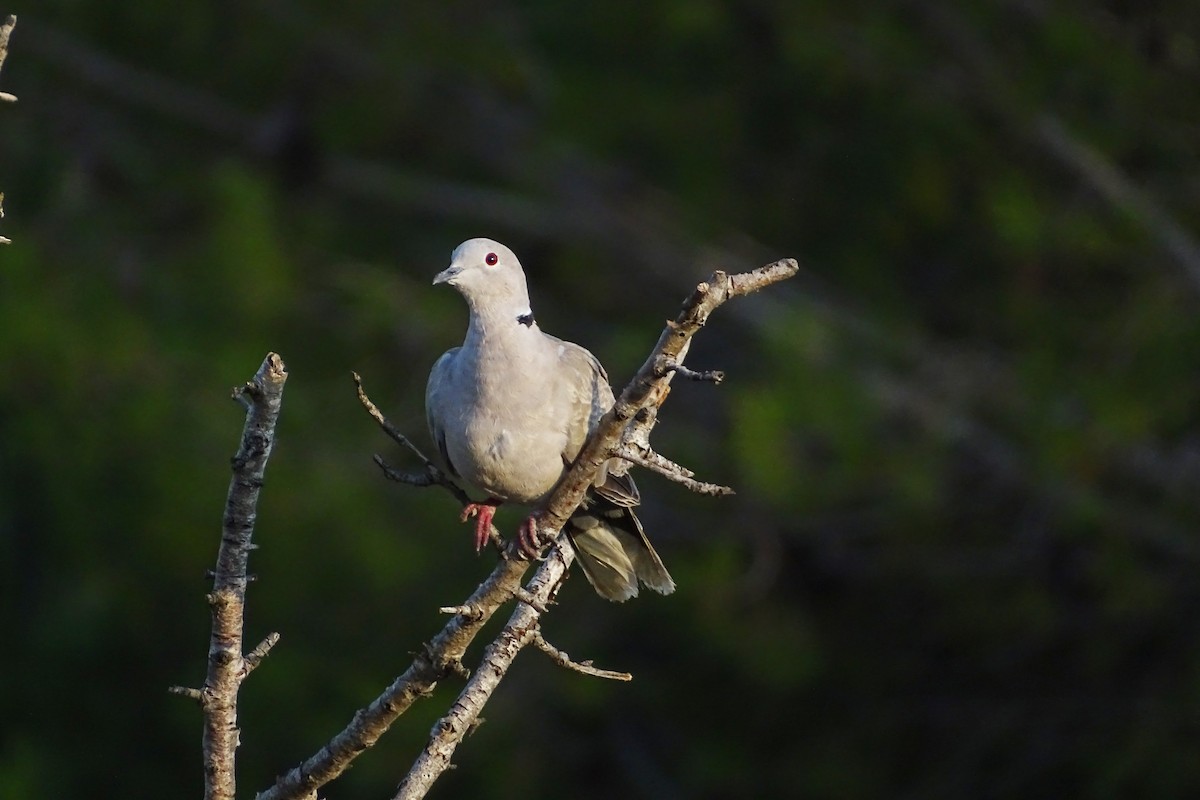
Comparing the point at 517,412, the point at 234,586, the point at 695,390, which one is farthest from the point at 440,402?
the point at 695,390

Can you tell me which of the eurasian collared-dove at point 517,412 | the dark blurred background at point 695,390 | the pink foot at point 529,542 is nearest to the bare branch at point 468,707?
the pink foot at point 529,542

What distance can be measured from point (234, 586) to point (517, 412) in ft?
3.83

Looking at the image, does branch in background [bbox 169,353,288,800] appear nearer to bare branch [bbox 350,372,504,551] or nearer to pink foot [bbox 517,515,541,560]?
bare branch [bbox 350,372,504,551]

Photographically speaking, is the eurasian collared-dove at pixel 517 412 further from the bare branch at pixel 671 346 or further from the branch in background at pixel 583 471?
the bare branch at pixel 671 346

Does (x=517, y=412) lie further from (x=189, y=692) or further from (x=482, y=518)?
(x=189, y=692)

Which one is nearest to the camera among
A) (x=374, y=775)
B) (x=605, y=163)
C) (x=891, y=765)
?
(x=374, y=775)

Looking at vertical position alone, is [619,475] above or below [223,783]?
above

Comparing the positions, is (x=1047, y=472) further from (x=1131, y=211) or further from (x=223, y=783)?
(x=223, y=783)

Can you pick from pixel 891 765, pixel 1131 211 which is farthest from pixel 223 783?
pixel 891 765

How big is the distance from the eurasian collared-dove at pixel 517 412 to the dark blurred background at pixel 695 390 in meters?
2.86

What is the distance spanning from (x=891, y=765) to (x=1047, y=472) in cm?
231

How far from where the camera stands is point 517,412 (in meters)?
3.74

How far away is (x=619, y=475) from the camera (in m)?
3.79

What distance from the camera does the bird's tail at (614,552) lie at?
13.1 ft
